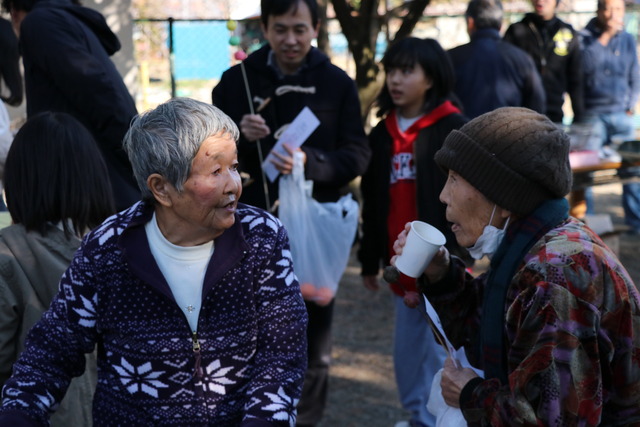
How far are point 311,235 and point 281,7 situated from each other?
1076 mm

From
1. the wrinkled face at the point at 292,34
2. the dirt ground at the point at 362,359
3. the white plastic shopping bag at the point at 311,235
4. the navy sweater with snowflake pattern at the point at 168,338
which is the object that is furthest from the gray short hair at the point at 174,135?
the dirt ground at the point at 362,359

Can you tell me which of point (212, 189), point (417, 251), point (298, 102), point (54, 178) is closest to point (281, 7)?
point (298, 102)

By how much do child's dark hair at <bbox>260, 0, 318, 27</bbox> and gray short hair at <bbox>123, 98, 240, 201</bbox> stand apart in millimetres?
1917

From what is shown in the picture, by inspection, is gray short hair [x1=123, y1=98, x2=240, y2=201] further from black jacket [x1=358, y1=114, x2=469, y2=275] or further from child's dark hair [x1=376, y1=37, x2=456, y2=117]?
child's dark hair [x1=376, y1=37, x2=456, y2=117]

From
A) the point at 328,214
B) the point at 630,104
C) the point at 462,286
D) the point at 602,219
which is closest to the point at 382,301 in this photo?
the point at 602,219

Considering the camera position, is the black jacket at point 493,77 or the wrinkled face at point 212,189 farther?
the black jacket at point 493,77

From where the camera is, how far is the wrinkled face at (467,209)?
2279mm

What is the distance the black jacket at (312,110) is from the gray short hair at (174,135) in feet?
6.09

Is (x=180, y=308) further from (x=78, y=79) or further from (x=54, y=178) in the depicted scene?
(x=78, y=79)

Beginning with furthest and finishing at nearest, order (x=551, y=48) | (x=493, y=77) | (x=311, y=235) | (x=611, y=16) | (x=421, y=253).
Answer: (x=611, y=16) < (x=551, y=48) < (x=493, y=77) < (x=311, y=235) < (x=421, y=253)

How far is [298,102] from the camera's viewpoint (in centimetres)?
402

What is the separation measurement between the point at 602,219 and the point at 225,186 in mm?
5442

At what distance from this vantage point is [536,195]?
2191 mm

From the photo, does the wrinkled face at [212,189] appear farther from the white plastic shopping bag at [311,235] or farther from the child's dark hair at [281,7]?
the child's dark hair at [281,7]
